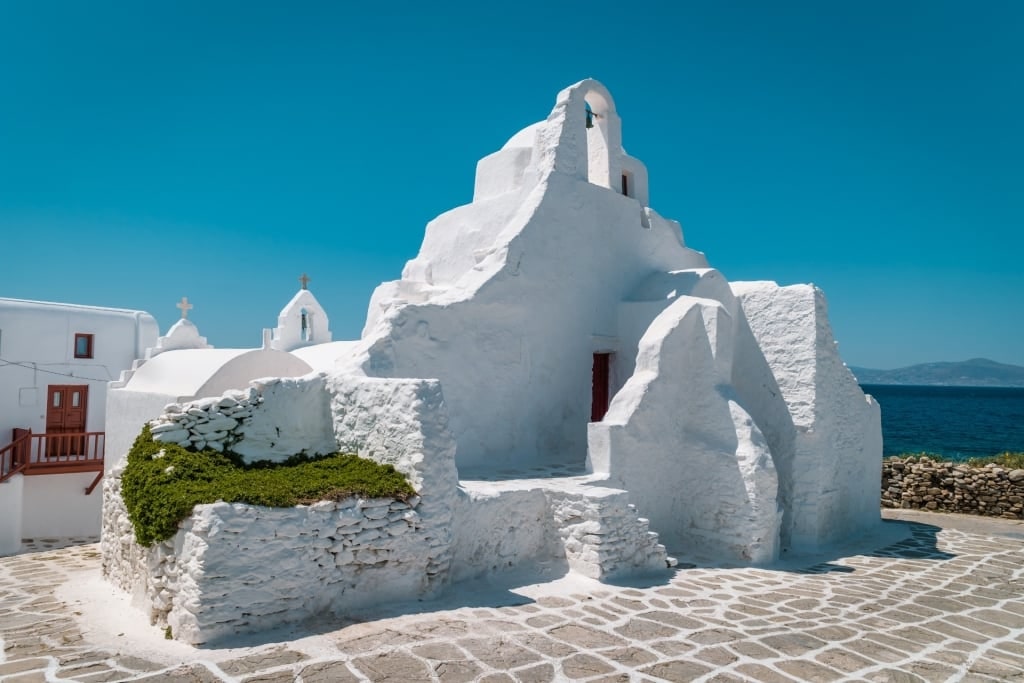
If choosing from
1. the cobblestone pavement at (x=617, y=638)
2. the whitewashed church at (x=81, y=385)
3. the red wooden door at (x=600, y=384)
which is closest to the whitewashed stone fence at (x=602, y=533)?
the cobblestone pavement at (x=617, y=638)

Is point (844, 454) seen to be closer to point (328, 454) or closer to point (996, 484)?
point (996, 484)

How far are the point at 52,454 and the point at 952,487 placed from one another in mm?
20436

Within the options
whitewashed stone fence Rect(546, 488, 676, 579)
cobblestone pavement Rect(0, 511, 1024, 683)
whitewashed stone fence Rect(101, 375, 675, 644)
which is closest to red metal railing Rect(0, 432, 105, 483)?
cobblestone pavement Rect(0, 511, 1024, 683)

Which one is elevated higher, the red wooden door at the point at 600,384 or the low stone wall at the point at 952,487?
the red wooden door at the point at 600,384

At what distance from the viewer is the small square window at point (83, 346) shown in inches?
647

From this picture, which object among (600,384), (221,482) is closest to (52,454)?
(221,482)

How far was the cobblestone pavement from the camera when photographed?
5828 millimetres

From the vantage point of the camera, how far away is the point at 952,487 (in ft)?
53.2

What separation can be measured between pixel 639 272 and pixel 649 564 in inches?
241

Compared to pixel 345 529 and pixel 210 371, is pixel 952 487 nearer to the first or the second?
pixel 345 529

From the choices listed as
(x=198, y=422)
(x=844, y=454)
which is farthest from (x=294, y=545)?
(x=844, y=454)

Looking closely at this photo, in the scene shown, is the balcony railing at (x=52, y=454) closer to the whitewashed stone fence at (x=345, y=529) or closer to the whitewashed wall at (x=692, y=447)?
the whitewashed stone fence at (x=345, y=529)

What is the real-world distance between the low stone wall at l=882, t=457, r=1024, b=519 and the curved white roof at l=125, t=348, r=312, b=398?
14.1 m

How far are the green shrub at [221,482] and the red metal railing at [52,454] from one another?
8198 millimetres
